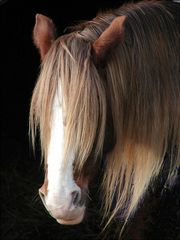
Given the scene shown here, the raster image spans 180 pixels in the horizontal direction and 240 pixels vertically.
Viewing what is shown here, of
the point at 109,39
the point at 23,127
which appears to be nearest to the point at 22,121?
the point at 23,127

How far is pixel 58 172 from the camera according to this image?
179 cm

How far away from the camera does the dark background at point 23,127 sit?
3.31m

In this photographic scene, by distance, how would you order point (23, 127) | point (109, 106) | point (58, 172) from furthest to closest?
point (23, 127) → point (109, 106) → point (58, 172)

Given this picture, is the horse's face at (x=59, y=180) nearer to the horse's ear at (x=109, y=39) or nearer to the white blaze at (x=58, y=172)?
the white blaze at (x=58, y=172)

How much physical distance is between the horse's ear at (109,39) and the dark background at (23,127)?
1481 mm

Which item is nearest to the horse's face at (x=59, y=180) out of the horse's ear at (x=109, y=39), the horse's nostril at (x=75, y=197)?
the horse's nostril at (x=75, y=197)

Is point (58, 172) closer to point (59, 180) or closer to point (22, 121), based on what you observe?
point (59, 180)

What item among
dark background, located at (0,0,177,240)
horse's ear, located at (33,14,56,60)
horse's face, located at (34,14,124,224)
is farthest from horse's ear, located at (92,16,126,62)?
dark background, located at (0,0,177,240)

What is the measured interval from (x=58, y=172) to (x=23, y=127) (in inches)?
86.7

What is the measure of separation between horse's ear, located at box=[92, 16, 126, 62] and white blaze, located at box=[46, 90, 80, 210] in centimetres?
23

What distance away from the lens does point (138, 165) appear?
7.29 feet

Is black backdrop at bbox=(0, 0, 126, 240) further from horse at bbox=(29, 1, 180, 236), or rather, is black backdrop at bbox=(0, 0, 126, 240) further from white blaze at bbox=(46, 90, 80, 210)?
white blaze at bbox=(46, 90, 80, 210)

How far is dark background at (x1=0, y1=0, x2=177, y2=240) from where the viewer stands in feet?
10.9

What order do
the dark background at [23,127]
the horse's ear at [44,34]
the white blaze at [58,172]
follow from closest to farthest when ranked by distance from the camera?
the white blaze at [58,172] → the horse's ear at [44,34] → the dark background at [23,127]
